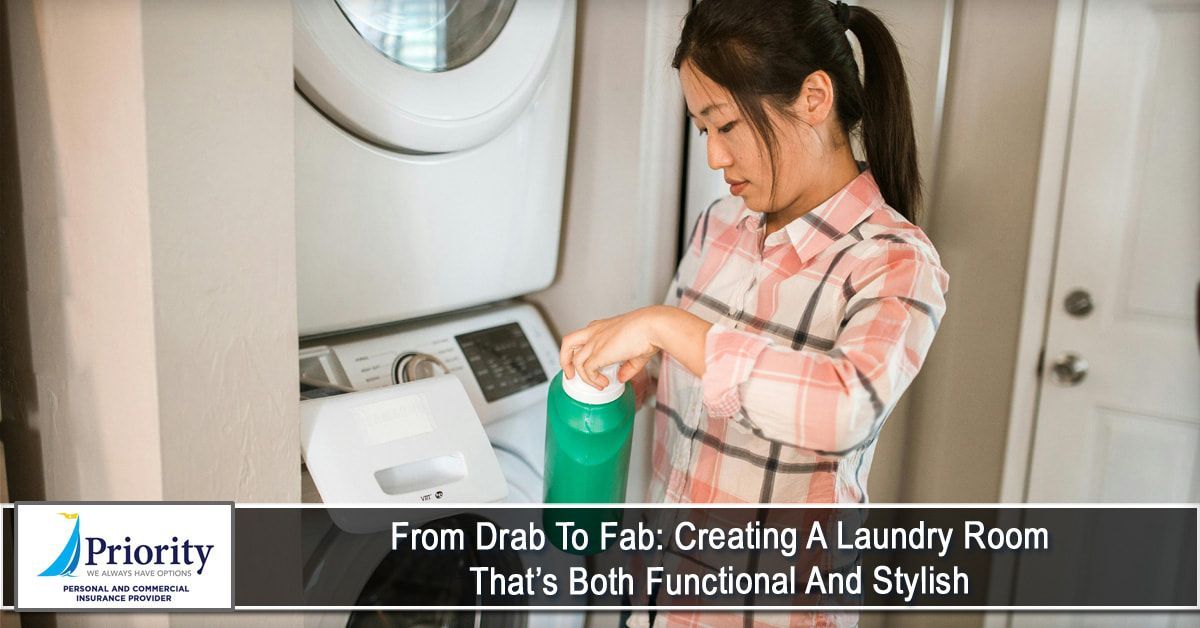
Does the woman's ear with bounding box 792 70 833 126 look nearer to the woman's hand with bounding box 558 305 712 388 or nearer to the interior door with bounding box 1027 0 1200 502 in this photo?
the woman's hand with bounding box 558 305 712 388

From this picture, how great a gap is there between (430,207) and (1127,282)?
4.46ft

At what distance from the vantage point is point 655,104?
1348mm

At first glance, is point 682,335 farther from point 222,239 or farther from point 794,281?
point 222,239

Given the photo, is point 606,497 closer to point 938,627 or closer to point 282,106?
point 282,106

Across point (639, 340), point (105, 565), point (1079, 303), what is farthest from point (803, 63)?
point (1079, 303)

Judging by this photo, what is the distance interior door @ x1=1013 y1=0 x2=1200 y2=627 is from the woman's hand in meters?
1.13

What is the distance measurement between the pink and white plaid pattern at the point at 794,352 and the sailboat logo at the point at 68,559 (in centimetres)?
67

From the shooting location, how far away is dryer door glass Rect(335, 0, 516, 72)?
1052 mm

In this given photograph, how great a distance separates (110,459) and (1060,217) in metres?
1.65

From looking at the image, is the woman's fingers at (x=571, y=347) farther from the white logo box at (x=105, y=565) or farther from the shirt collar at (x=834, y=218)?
the white logo box at (x=105, y=565)

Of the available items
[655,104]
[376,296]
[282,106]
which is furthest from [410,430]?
[655,104]

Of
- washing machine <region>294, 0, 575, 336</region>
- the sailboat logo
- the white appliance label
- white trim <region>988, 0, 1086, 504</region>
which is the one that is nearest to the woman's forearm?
the white appliance label

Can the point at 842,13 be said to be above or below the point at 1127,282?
above

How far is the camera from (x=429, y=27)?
113 cm
